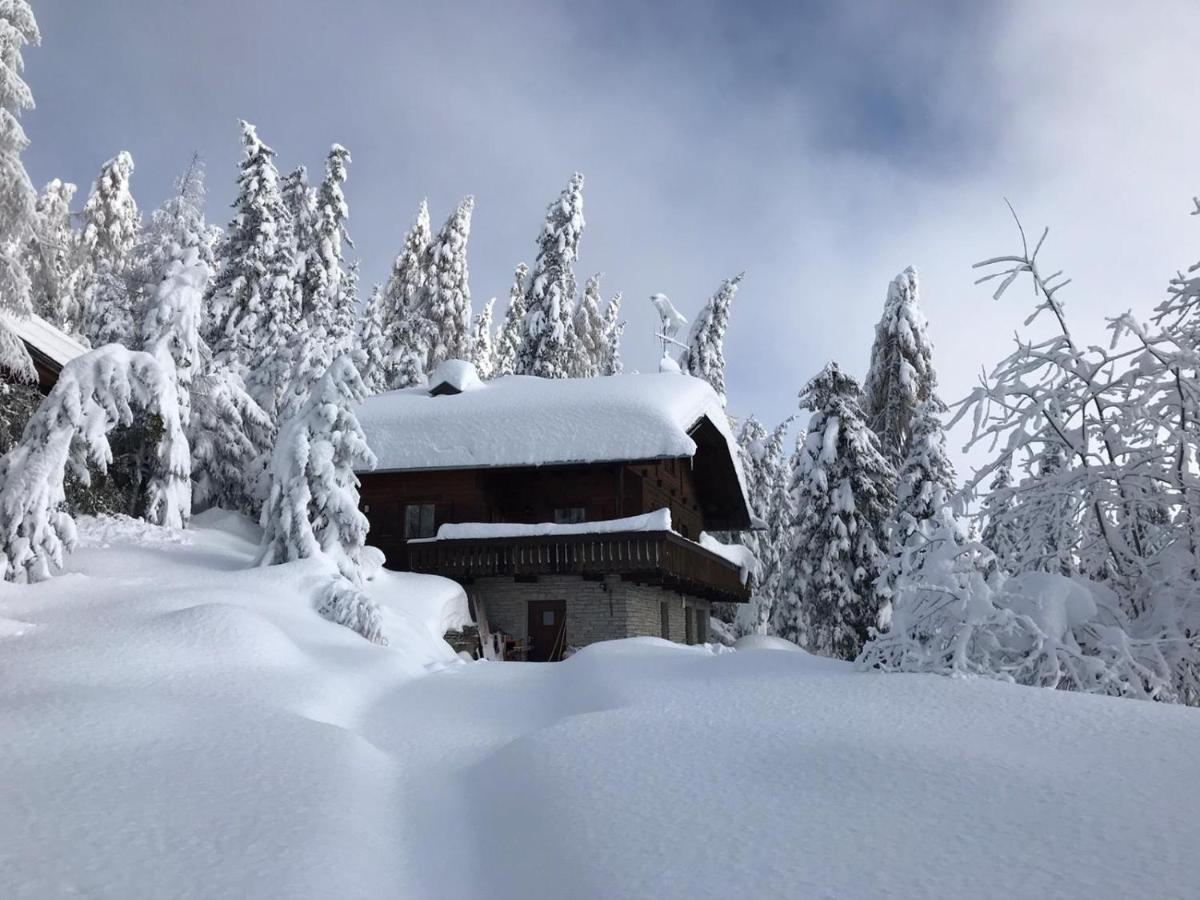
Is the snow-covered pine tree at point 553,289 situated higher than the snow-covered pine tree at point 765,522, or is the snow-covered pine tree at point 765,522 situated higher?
the snow-covered pine tree at point 553,289

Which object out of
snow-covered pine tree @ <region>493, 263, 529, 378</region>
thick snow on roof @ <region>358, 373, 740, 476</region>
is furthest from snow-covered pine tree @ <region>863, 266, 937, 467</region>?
snow-covered pine tree @ <region>493, 263, 529, 378</region>

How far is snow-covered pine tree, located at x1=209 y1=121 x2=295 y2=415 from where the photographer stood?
104 feet

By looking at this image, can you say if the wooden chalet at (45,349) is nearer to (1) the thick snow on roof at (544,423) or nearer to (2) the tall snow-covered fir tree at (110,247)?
(2) the tall snow-covered fir tree at (110,247)

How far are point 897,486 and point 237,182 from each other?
92.6 ft

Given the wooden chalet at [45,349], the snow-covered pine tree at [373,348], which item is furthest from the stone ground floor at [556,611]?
the snow-covered pine tree at [373,348]

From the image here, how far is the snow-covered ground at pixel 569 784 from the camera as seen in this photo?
4055mm

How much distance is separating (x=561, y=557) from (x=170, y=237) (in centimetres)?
1723

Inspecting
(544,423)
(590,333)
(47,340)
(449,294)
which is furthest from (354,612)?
(590,333)

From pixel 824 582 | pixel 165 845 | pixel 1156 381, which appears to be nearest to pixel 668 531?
pixel 824 582

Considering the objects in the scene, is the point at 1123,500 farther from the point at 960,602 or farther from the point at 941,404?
the point at 941,404

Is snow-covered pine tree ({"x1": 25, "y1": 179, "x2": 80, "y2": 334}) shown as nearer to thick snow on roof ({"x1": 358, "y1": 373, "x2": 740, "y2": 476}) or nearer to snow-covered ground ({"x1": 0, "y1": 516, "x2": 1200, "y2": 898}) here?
snow-covered ground ({"x1": 0, "y1": 516, "x2": 1200, "y2": 898})

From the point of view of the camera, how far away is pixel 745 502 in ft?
102

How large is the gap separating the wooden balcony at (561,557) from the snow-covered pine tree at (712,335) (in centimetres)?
2003

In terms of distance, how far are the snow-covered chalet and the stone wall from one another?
1.4 inches
